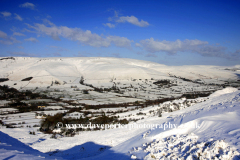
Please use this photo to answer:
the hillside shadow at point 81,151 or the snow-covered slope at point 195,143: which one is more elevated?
the snow-covered slope at point 195,143

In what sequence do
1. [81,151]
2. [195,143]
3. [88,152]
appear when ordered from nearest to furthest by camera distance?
1. [195,143]
2. [88,152]
3. [81,151]

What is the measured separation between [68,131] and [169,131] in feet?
21.6

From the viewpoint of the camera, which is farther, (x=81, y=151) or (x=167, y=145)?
(x=81, y=151)

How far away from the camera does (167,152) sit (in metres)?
4.45

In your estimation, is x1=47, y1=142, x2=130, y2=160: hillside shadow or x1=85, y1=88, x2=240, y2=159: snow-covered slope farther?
x1=47, y1=142, x2=130, y2=160: hillside shadow

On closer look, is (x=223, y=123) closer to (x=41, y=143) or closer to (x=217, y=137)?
(x=217, y=137)

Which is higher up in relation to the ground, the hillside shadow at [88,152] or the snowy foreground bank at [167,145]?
the snowy foreground bank at [167,145]

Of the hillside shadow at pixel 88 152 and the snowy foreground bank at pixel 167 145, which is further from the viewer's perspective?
the hillside shadow at pixel 88 152

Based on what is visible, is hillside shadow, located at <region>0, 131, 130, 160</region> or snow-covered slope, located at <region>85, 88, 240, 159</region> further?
hillside shadow, located at <region>0, 131, 130, 160</region>

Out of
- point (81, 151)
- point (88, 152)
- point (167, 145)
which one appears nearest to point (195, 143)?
point (167, 145)

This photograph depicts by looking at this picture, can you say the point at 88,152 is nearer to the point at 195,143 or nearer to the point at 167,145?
the point at 167,145

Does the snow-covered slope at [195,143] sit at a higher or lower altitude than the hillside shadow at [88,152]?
higher

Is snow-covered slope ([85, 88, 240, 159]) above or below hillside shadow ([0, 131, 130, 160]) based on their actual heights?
above

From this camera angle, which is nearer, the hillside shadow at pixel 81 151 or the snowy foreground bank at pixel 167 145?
the snowy foreground bank at pixel 167 145
